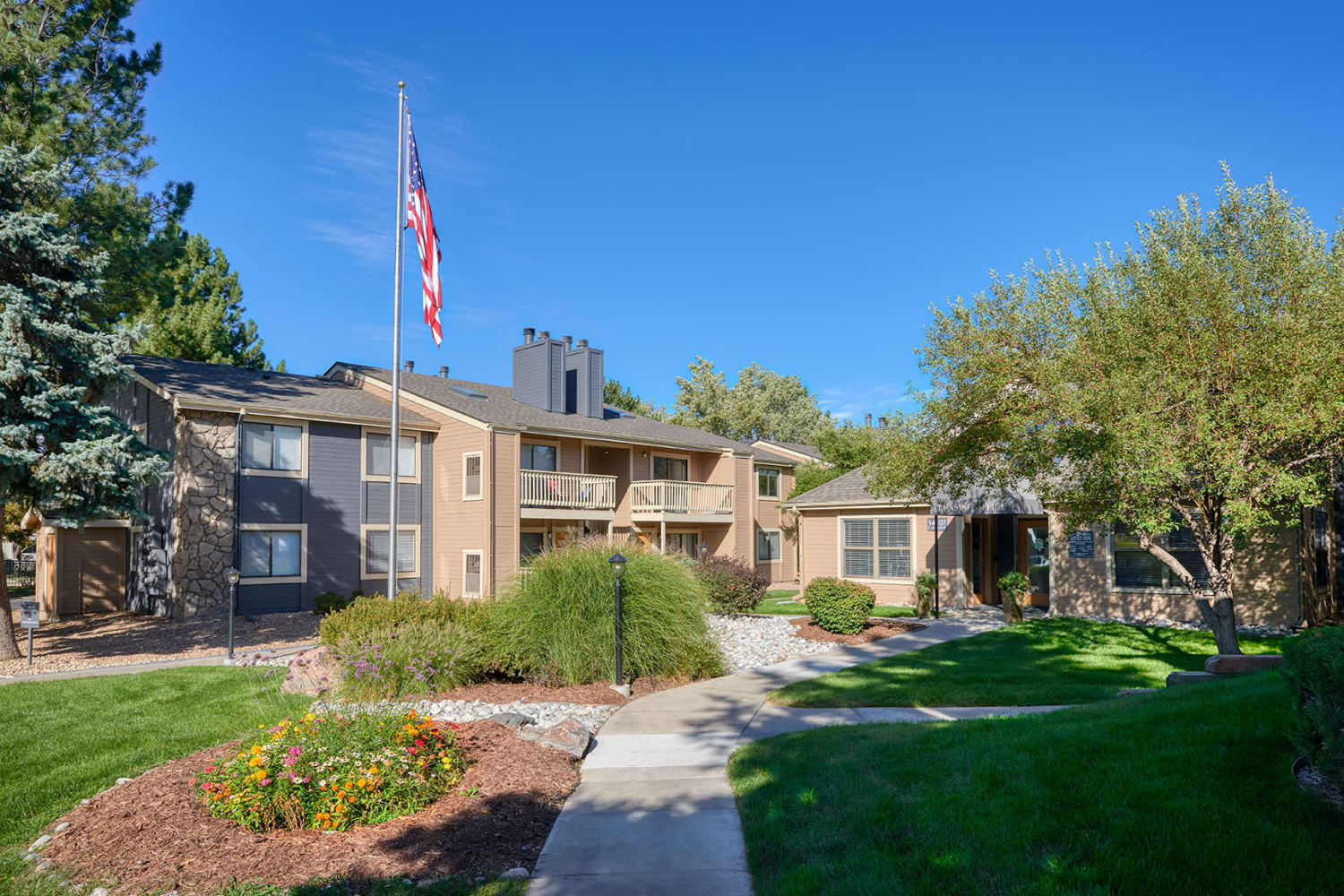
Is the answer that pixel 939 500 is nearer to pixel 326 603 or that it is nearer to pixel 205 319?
pixel 326 603

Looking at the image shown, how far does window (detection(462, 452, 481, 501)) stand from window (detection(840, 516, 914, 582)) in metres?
9.83

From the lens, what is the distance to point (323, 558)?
20.1m

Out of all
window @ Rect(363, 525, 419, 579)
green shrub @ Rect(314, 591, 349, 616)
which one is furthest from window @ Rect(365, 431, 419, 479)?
green shrub @ Rect(314, 591, 349, 616)

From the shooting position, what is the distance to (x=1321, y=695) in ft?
12.8

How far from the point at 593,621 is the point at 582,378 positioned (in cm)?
1676

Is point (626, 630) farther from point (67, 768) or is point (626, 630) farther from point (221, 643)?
point (221, 643)

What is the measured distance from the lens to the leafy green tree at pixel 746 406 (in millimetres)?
47594

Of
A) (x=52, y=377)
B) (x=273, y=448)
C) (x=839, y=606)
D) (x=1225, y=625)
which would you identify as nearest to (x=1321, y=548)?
(x=1225, y=625)

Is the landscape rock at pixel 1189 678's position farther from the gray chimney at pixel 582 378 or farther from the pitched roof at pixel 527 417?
Answer: the gray chimney at pixel 582 378

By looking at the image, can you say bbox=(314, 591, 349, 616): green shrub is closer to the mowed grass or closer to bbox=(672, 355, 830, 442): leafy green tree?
the mowed grass

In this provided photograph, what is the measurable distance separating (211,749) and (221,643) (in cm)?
929

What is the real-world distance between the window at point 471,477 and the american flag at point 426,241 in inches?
285

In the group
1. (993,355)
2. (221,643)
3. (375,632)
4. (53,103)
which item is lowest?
(221,643)

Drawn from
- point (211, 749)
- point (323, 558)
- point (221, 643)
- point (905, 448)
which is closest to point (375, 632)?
point (211, 749)
